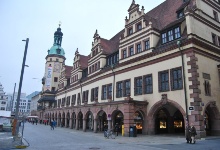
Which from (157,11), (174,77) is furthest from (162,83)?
(157,11)

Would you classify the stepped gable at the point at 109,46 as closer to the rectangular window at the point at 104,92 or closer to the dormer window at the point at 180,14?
the rectangular window at the point at 104,92

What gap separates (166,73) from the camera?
975 inches

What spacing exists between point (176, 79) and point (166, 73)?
162 centimetres

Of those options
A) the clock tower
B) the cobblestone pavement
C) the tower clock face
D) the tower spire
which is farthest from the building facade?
the tower spire

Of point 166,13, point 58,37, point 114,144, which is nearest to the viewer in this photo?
point 114,144

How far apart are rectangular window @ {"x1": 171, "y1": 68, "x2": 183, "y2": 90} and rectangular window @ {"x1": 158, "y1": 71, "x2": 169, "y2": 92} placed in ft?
2.83

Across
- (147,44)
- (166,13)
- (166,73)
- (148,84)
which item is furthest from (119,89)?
(166,13)

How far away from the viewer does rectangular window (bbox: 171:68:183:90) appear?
23000 millimetres

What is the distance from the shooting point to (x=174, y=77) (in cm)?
2373

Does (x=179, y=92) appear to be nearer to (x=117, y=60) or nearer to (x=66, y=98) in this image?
(x=117, y=60)

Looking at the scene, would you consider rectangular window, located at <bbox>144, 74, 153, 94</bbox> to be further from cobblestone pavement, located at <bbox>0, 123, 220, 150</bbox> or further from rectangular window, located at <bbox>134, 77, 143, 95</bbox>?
cobblestone pavement, located at <bbox>0, 123, 220, 150</bbox>

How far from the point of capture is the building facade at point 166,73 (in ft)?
73.0

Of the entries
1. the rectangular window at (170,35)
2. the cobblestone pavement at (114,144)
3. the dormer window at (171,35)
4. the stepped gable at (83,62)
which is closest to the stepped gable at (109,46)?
the stepped gable at (83,62)

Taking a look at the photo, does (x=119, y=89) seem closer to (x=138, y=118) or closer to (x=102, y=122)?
(x=138, y=118)
